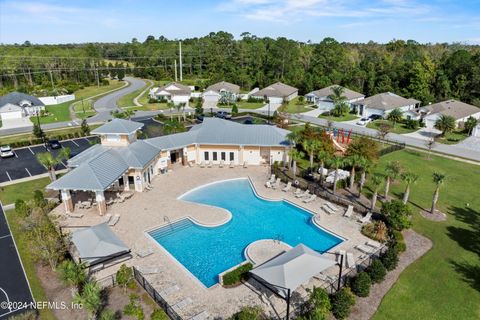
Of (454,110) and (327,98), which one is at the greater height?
(327,98)

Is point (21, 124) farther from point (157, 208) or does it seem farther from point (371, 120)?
point (371, 120)

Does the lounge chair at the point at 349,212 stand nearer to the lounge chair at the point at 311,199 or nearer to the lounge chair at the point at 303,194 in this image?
A: the lounge chair at the point at 311,199

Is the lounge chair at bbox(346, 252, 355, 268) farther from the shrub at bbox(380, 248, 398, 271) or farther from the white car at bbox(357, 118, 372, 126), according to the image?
the white car at bbox(357, 118, 372, 126)

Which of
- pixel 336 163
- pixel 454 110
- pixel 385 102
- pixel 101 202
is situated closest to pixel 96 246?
pixel 101 202

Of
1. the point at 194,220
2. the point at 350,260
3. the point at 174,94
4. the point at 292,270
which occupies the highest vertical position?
the point at 174,94

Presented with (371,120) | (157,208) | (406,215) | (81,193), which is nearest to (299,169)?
(406,215)

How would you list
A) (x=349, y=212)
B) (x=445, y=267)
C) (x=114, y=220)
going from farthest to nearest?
(x=349, y=212) → (x=114, y=220) → (x=445, y=267)

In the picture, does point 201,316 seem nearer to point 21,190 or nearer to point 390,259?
point 390,259
